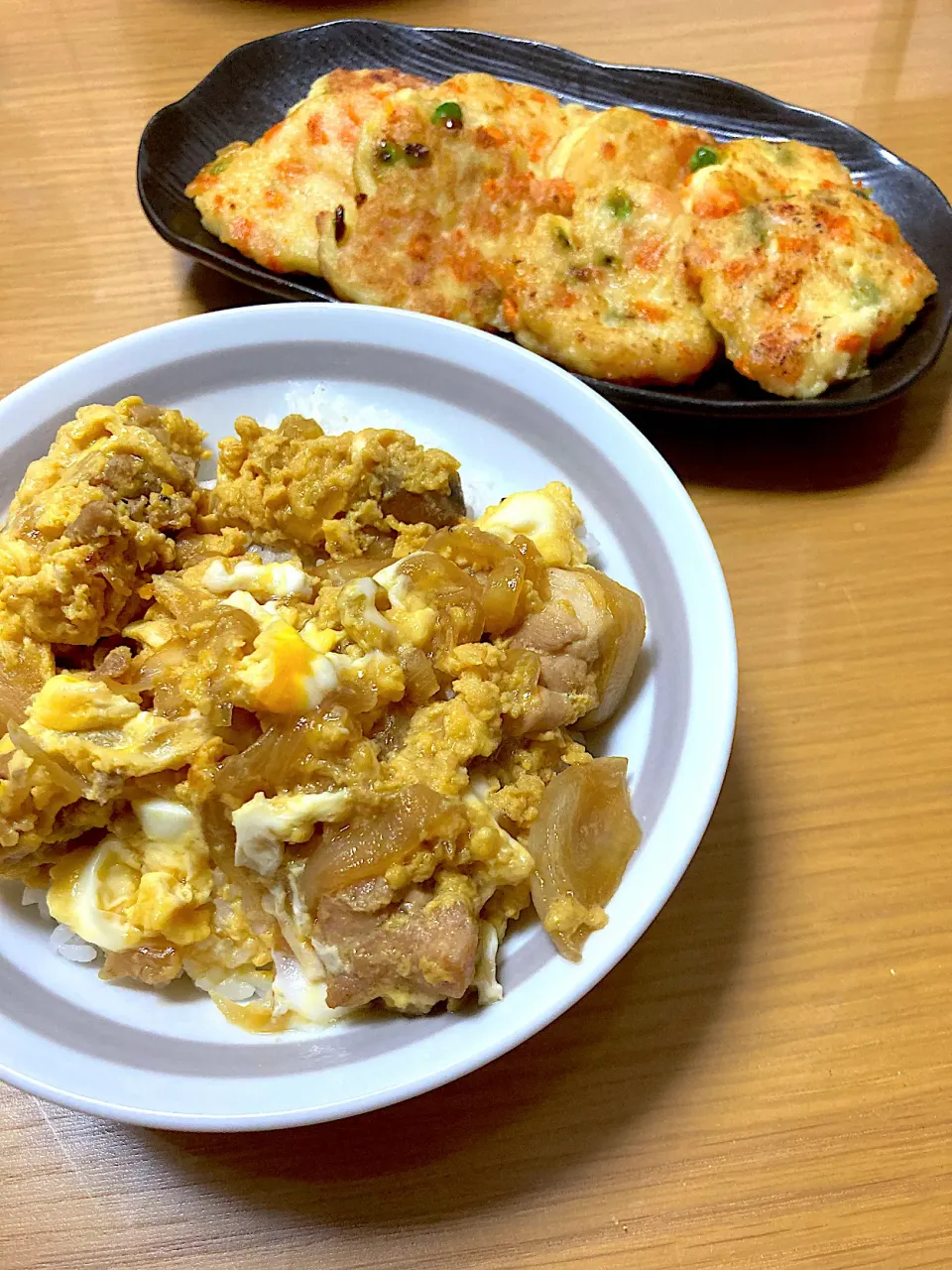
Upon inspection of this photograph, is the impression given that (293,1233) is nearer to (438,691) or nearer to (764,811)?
(438,691)

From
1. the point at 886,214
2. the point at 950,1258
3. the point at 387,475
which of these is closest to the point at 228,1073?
the point at 387,475

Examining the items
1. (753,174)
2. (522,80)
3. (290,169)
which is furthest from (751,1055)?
(522,80)

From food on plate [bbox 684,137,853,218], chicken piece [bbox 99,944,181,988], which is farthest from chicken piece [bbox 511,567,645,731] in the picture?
food on plate [bbox 684,137,853,218]

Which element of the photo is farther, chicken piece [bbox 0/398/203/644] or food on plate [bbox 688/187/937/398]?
food on plate [bbox 688/187/937/398]

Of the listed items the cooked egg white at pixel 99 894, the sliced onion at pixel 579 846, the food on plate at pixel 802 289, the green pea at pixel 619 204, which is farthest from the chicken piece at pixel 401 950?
the green pea at pixel 619 204

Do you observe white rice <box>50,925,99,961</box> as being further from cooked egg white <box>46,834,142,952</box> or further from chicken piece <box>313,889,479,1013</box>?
chicken piece <box>313,889,479,1013</box>

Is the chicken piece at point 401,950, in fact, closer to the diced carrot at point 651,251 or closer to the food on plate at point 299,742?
the food on plate at point 299,742
